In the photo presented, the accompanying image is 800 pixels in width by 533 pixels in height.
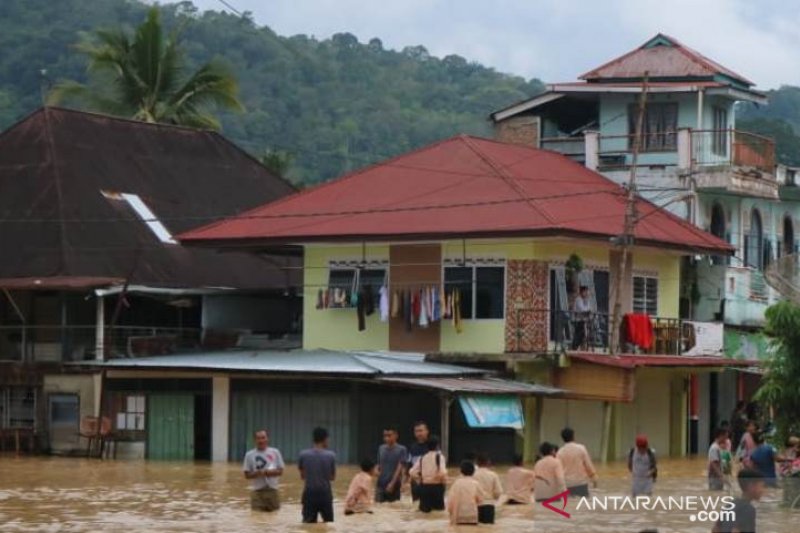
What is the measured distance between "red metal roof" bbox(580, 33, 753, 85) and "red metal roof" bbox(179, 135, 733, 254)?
4596 millimetres

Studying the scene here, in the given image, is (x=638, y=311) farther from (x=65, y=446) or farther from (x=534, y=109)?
(x=65, y=446)

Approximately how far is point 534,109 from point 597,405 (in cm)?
1074

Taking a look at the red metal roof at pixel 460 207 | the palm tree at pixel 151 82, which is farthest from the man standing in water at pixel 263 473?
the palm tree at pixel 151 82

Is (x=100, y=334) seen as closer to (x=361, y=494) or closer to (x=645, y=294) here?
(x=645, y=294)

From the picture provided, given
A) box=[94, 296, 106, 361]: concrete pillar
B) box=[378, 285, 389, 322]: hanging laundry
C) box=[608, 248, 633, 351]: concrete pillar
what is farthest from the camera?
box=[608, 248, 633, 351]: concrete pillar

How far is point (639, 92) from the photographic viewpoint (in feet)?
165

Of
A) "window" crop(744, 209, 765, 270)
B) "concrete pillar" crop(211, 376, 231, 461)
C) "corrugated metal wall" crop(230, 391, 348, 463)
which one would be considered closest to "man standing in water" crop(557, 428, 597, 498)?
"corrugated metal wall" crop(230, 391, 348, 463)

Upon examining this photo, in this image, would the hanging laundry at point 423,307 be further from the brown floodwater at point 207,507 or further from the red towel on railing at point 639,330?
the red towel on railing at point 639,330

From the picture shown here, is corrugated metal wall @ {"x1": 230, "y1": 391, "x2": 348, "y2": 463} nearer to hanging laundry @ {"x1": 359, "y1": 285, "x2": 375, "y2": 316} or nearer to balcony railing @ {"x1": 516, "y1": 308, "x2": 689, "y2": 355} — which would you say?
hanging laundry @ {"x1": 359, "y1": 285, "x2": 375, "y2": 316}

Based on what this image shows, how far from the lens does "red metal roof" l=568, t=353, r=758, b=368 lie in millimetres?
41125

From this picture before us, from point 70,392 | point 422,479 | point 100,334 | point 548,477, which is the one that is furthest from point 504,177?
point 548,477

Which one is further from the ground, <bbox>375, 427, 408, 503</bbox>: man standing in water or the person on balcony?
the person on balcony

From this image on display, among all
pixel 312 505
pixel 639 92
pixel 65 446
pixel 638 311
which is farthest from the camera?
pixel 639 92

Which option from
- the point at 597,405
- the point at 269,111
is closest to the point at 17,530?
the point at 597,405
